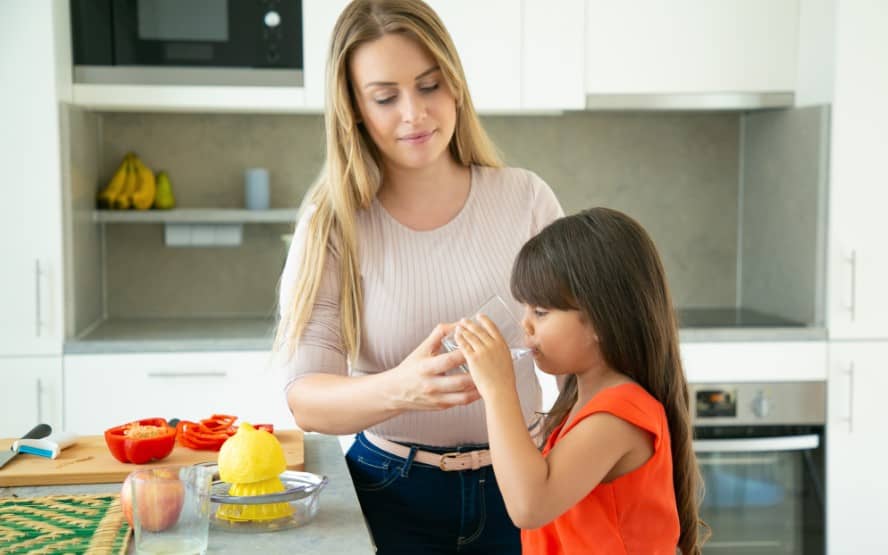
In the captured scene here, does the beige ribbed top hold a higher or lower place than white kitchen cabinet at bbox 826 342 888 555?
higher

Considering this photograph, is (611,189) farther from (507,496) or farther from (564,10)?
(507,496)

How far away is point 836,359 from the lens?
9.94 feet

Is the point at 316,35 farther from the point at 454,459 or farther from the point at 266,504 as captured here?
the point at 266,504

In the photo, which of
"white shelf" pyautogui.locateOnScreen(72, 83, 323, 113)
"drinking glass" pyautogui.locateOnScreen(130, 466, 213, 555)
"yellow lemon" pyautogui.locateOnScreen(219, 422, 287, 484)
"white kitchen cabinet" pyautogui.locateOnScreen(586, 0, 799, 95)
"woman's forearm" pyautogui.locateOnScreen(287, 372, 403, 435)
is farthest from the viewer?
"white kitchen cabinet" pyautogui.locateOnScreen(586, 0, 799, 95)

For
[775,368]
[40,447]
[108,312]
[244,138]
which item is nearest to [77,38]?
[244,138]

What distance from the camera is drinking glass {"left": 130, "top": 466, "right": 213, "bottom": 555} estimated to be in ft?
3.86

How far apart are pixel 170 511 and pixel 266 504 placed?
0.46 ft

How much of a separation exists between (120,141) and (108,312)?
552mm

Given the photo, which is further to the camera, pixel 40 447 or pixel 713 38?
pixel 713 38

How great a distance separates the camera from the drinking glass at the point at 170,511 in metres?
1.18

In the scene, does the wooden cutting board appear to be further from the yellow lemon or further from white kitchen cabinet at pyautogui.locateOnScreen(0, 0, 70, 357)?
white kitchen cabinet at pyautogui.locateOnScreen(0, 0, 70, 357)

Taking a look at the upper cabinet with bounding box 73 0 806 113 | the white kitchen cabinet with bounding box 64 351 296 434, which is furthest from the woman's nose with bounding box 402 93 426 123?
the upper cabinet with bounding box 73 0 806 113

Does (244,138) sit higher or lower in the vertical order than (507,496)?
higher

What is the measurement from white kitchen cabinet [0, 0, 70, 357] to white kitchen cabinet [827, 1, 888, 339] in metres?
2.14
